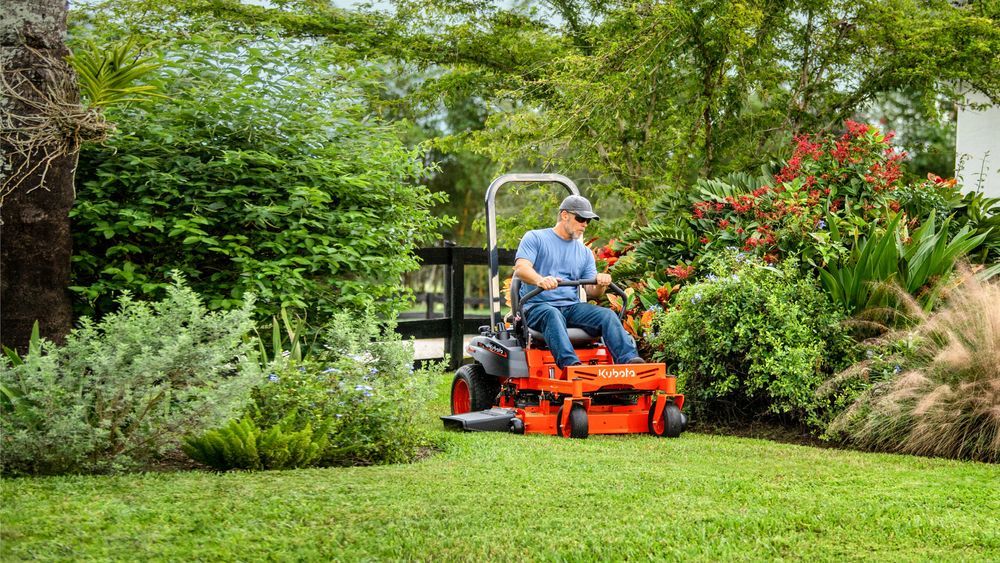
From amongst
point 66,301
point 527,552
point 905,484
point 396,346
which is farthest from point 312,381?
point 905,484

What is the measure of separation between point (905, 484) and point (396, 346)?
3067 mm

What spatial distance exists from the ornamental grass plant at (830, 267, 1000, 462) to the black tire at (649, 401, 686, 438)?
1.07 metres

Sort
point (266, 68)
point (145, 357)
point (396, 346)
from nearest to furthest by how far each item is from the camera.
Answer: point (145, 357) → point (396, 346) → point (266, 68)

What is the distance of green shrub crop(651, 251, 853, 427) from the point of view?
748 centimetres

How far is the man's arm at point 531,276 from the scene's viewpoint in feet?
24.1

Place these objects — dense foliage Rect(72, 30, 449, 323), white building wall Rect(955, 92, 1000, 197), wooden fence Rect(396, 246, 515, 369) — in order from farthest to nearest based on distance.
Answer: white building wall Rect(955, 92, 1000, 197)
wooden fence Rect(396, 246, 515, 369)
dense foliage Rect(72, 30, 449, 323)

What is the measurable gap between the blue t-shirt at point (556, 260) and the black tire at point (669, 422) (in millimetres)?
1106

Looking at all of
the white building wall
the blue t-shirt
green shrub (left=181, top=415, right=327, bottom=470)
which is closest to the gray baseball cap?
the blue t-shirt

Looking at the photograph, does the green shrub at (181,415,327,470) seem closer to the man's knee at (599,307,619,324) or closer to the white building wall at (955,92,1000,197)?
the man's knee at (599,307,619,324)

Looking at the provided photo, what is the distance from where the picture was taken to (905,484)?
17.8ft

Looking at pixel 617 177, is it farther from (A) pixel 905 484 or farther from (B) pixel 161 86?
(A) pixel 905 484

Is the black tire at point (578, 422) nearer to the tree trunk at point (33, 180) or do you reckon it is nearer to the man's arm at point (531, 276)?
the man's arm at point (531, 276)

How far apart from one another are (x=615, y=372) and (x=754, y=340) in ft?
4.08

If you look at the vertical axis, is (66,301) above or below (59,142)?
below
